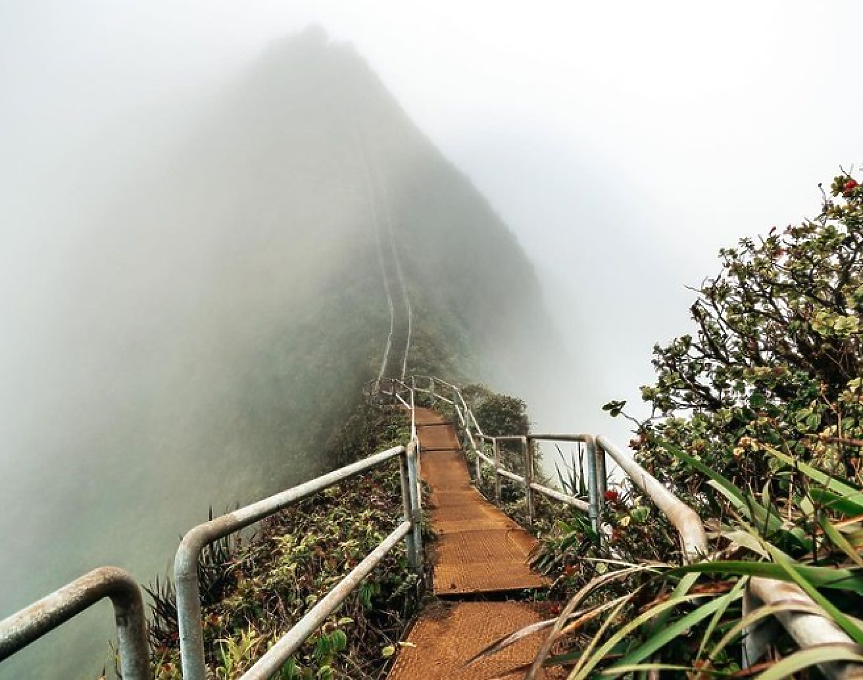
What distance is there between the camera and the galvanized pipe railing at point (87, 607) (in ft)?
2.62

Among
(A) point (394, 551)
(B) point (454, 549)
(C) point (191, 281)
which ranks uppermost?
(C) point (191, 281)

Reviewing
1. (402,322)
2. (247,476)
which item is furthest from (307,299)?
(247,476)

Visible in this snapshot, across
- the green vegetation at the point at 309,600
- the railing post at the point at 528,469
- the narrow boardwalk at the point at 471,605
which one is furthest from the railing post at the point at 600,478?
the railing post at the point at 528,469

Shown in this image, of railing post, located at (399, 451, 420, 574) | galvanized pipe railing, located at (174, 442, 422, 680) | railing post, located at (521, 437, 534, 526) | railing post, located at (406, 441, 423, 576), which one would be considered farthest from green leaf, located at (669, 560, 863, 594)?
railing post, located at (521, 437, 534, 526)

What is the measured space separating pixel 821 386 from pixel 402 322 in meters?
27.8

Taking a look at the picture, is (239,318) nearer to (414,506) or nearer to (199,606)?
(414,506)

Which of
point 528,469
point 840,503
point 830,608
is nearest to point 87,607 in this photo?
point 830,608

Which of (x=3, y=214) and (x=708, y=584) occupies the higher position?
(x=3, y=214)

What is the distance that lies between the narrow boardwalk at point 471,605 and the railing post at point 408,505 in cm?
23

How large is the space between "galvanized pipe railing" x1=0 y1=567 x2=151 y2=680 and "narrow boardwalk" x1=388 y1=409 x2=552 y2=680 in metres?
0.74

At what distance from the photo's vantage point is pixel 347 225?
157 feet

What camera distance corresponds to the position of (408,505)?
3486mm

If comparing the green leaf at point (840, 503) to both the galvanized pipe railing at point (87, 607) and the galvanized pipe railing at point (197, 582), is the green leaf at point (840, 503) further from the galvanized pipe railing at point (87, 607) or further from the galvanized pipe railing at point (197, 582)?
the galvanized pipe railing at point (197, 582)

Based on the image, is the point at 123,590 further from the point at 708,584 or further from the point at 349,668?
the point at 349,668
